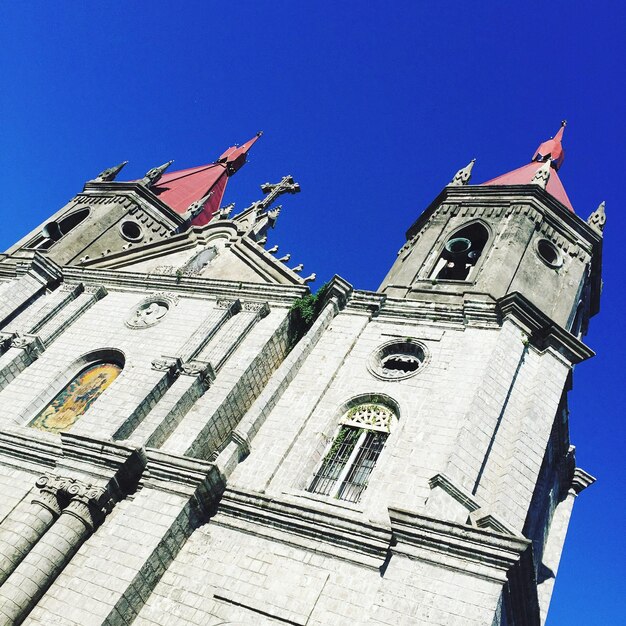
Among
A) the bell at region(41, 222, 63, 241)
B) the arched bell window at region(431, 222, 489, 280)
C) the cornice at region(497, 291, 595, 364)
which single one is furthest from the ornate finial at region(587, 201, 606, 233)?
the bell at region(41, 222, 63, 241)

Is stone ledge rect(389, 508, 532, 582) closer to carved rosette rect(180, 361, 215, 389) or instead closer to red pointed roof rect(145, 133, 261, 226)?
carved rosette rect(180, 361, 215, 389)

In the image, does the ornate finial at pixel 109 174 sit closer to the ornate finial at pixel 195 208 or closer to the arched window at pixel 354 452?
the ornate finial at pixel 195 208

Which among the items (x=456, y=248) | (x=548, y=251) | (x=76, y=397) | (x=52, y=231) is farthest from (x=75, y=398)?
(x=548, y=251)

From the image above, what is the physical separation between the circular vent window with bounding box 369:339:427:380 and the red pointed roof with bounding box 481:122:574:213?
7879 millimetres

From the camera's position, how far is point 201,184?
31.8 m

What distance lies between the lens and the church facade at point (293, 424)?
11664 millimetres

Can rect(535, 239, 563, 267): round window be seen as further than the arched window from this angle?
Yes

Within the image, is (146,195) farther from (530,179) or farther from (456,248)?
(530,179)

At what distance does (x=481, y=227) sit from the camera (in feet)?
67.1

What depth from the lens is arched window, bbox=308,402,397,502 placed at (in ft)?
45.7

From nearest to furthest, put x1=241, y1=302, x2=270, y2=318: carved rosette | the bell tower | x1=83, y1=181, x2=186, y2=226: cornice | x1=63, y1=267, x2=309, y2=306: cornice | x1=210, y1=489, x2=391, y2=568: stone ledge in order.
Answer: x1=210, y1=489, x2=391, y2=568: stone ledge < x1=241, y1=302, x2=270, y2=318: carved rosette < the bell tower < x1=63, y1=267, x2=309, y2=306: cornice < x1=83, y1=181, x2=186, y2=226: cornice

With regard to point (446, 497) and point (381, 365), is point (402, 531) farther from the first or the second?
point (381, 365)

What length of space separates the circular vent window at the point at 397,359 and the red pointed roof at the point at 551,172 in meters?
7.88

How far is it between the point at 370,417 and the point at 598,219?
1119 cm
